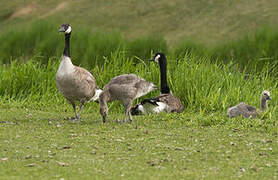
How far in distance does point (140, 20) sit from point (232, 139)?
2831 cm

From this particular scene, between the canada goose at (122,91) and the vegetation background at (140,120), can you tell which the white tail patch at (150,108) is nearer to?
the vegetation background at (140,120)

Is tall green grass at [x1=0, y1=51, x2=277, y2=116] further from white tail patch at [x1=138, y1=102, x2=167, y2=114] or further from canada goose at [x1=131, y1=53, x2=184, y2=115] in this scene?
white tail patch at [x1=138, y1=102, x2=167, y2=114]

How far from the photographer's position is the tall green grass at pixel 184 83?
42.0 feet

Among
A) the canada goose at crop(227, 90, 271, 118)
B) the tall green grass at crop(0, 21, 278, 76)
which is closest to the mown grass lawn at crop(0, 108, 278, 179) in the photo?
the canada goose at crop(227, 90, 271, 118)

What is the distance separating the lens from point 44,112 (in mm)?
12477

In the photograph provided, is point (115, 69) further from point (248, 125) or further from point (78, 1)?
point (78, 1)

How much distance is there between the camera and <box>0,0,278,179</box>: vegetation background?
275 inches

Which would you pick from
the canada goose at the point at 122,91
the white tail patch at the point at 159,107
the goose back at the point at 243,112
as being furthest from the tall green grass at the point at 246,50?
the canada goose at the point at 122,91

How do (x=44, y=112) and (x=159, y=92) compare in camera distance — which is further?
(x=159, y=92)

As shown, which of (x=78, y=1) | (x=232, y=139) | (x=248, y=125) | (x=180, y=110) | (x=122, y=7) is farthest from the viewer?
(x=78, y=1)

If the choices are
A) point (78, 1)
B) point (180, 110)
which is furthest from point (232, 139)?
point (78, 1)

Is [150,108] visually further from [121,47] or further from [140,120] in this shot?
[121,47]

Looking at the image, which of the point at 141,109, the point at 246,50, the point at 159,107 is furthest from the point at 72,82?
the point at 246,50

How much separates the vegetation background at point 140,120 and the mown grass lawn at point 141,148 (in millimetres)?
16
